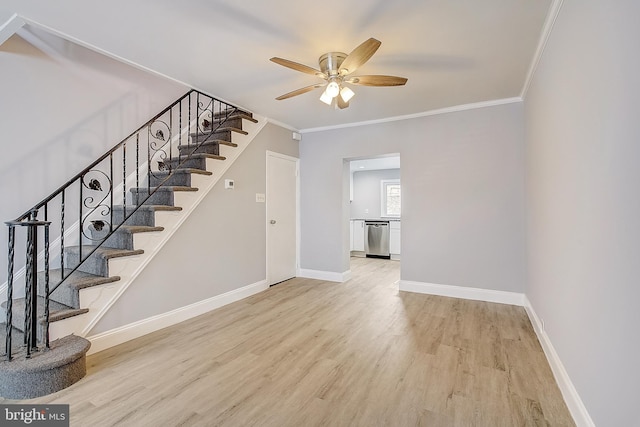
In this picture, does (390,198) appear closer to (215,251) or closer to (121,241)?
(215,251)

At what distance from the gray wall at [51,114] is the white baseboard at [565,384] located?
4490mm

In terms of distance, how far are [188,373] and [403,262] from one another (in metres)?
3.23

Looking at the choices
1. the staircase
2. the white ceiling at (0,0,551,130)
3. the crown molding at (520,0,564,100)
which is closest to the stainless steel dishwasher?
the staircase

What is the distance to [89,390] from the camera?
2.09 metres

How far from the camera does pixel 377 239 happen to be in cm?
755

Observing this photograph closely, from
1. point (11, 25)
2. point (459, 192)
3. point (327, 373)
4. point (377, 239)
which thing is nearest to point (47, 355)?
point (327, 373)

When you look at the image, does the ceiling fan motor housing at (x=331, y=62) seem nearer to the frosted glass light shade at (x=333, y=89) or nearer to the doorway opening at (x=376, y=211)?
the frosted glass light shade at (x=333, y=89)

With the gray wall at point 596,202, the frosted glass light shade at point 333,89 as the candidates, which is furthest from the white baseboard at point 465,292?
the frosted glass light shade at point 333,89

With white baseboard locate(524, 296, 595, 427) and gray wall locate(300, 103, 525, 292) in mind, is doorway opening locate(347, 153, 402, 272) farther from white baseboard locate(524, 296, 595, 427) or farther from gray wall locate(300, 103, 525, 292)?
white baseboard locate(524, 296, 595, 427)

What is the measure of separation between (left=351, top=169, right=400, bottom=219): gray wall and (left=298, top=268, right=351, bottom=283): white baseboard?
11.4 ft

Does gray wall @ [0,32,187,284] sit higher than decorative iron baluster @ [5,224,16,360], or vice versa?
gray wall @ [0,32,187,284]

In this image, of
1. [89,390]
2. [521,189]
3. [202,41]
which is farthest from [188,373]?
[521,189]

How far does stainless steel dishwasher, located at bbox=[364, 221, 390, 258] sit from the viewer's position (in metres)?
7.46

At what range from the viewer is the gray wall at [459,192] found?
3879mm
